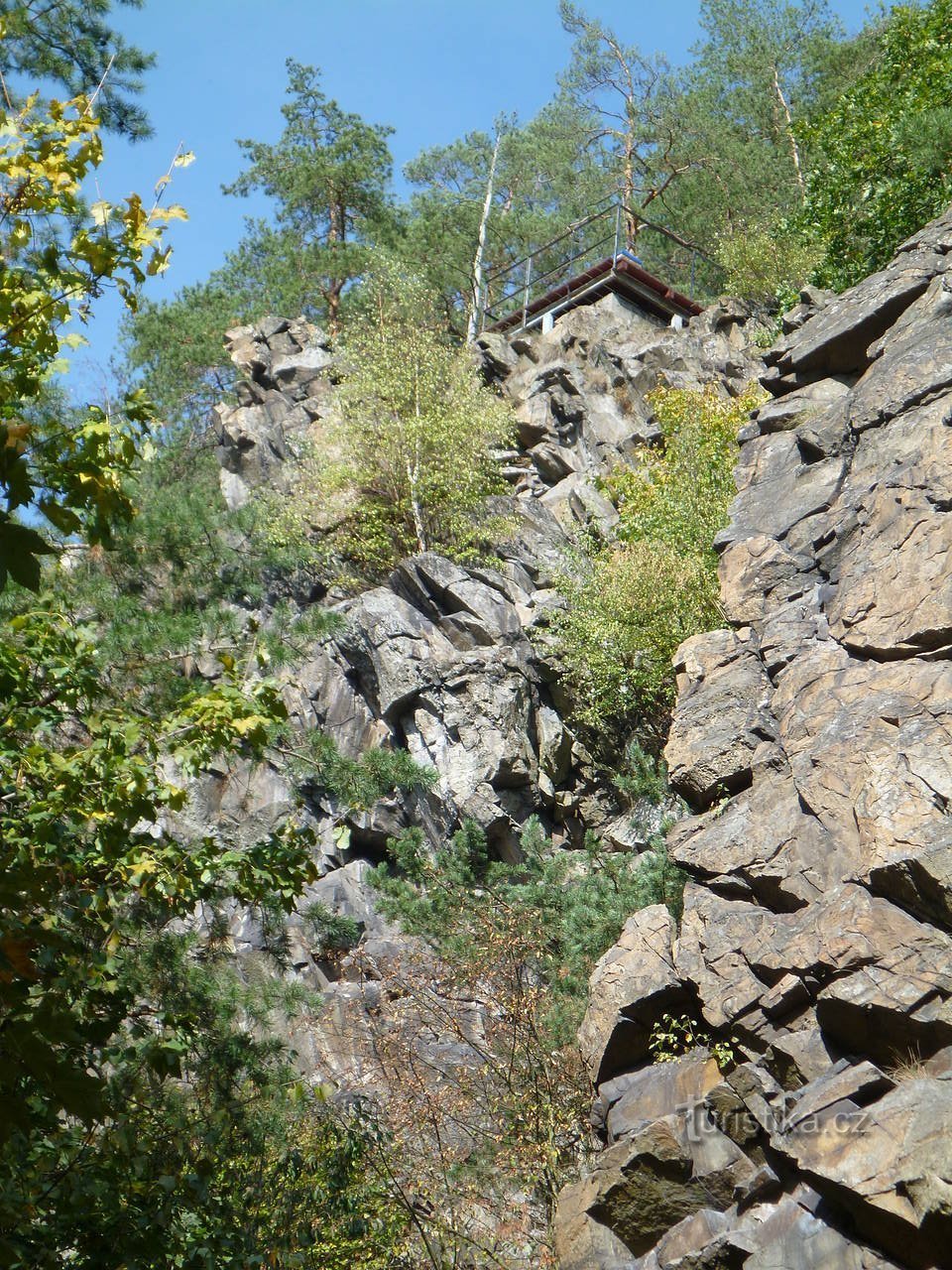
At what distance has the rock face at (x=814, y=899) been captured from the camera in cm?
729

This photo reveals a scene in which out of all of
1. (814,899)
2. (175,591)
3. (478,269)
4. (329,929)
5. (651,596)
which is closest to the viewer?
(814,899)

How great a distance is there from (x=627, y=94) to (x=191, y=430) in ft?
61.9

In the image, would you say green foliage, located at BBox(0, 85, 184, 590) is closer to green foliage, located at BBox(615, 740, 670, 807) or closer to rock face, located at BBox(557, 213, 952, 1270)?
rock face, located at BBox(557, 213, 952, 1270)

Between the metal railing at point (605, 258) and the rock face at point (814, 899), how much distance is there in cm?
2005

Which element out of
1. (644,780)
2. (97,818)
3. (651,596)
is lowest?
(644,780)

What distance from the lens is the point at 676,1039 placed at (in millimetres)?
9766

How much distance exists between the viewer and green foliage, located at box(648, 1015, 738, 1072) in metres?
9.56

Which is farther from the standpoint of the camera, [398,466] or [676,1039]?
[398,466]

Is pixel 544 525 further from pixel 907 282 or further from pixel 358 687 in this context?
pixel 907 282

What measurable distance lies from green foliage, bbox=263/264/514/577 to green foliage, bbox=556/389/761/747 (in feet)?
8.92

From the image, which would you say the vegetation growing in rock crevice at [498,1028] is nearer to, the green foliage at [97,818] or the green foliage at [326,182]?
the green foliage at [97,818]

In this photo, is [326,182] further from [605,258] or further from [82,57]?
[82,57]

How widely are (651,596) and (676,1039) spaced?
28.2ft

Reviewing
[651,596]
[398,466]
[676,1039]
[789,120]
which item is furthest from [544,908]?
[789,120]
